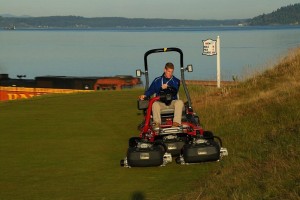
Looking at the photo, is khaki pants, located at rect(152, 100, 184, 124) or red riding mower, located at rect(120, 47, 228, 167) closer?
red riding mower, located at rect(120, 47, 228, 167)

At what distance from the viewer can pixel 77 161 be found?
10.7 metres

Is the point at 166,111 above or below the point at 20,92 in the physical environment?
above

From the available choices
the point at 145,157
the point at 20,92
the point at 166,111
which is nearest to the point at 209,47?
the point at 166,111

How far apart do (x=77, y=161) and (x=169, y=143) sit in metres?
1.99

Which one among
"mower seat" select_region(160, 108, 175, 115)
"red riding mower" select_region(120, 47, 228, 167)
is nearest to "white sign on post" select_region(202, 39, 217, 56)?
"red riding mower" select_region(120, 47, 228, 167)

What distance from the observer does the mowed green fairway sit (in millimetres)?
8680

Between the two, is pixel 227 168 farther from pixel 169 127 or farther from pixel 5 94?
pixel 5 94

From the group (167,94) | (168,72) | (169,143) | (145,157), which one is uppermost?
(168,72)

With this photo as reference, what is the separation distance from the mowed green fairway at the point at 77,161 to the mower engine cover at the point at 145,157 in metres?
0.22

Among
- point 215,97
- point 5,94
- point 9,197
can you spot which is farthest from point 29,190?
point 5,94

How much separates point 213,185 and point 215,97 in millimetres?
11334

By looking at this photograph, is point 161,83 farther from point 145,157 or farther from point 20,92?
point 20,92

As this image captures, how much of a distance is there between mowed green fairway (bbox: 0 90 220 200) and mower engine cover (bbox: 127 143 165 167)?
225 millimetres

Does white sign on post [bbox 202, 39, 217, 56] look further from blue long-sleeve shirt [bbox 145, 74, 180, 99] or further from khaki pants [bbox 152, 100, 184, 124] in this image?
khaki pants [bbox 152, 100, 184, 124]
